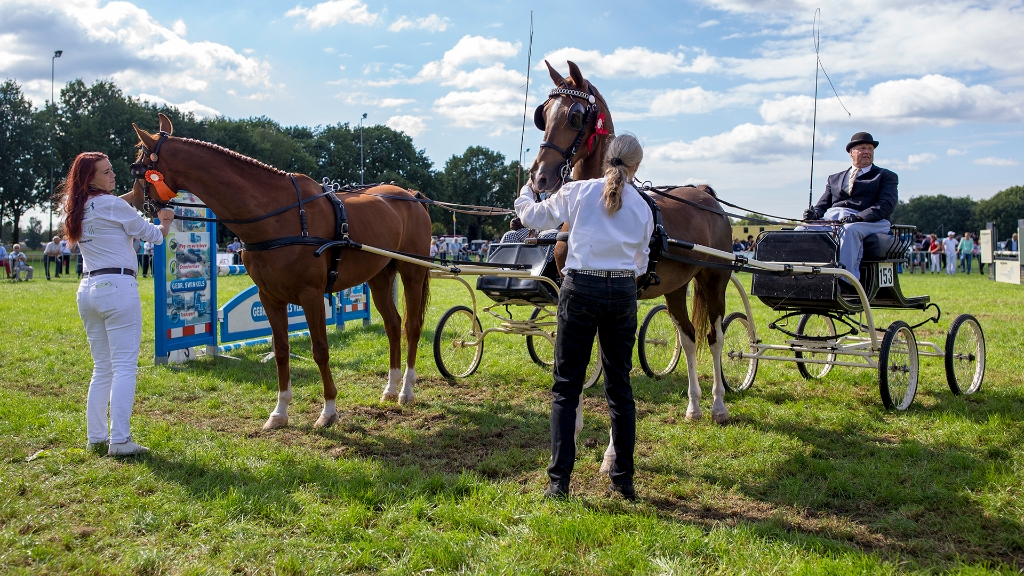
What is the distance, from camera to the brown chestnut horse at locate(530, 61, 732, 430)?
14.0 ft

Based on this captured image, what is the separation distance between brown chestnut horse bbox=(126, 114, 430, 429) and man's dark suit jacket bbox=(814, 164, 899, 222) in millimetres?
4522

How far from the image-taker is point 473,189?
242 ft

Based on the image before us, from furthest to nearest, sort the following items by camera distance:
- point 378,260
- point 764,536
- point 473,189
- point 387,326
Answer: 1. point 473,189
2. point 387,326
3. point 378,260
4. point 764,536

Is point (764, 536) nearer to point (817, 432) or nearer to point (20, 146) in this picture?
point (817, 432)

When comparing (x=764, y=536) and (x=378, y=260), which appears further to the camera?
(x=378, y=260)

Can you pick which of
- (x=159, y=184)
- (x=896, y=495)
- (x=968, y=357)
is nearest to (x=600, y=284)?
(x=896, y=495)

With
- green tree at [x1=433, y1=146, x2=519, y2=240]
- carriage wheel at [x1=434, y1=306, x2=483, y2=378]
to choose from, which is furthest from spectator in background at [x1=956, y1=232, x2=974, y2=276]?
green tree at [x1=433, y1=146, x2=519, y2=240]

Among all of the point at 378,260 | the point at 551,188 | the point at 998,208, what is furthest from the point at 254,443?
the point at 998,208

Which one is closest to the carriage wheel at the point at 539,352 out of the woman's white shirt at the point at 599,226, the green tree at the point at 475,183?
the woman's white shirt at the point at 599,226

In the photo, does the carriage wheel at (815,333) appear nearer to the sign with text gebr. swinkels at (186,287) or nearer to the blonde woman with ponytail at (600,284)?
the blonde woman with ponytail at (600,284)

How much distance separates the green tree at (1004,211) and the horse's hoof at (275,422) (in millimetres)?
96580

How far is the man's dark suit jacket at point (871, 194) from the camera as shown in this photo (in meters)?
6.09

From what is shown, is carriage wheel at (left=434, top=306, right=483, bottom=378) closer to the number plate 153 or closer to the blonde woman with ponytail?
the blonde woman with ponytail

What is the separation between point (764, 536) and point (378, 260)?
3.96 m
